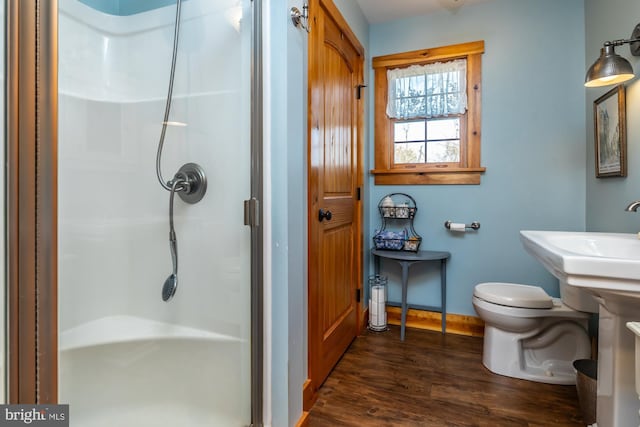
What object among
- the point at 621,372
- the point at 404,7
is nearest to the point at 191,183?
the point at 621,372

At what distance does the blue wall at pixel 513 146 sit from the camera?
7.34 ft

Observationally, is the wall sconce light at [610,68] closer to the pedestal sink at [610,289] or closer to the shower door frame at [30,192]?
the pedestal sink at [610,289]

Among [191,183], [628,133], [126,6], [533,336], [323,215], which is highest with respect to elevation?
[126,6]

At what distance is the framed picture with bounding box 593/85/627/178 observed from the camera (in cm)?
167

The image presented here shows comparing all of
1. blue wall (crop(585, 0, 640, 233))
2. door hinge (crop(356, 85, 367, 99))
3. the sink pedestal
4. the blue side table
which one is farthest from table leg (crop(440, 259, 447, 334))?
door hinge (crop(356, 85, 367, 99))

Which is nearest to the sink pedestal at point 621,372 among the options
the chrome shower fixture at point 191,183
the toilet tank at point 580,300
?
the toilet tank at point 580,300

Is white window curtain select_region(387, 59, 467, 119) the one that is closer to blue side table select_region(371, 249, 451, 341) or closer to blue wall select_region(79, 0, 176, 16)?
blue side table select_region(371, 249, 451, 341)

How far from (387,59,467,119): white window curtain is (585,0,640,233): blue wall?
2.49ft

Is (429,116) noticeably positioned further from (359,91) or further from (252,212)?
(252,212)

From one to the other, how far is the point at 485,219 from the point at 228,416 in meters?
2.14

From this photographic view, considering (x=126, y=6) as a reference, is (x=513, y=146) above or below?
below

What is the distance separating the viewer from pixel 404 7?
245 centimetres

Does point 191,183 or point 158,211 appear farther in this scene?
point 158,211

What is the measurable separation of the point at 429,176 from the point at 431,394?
5.05ft
